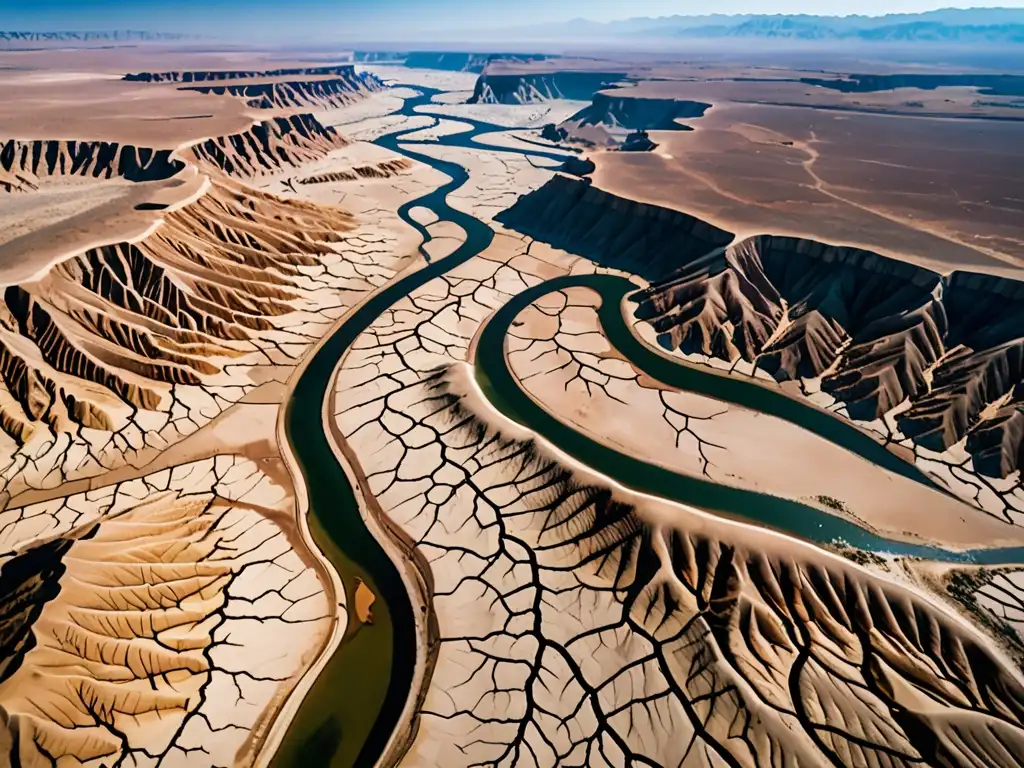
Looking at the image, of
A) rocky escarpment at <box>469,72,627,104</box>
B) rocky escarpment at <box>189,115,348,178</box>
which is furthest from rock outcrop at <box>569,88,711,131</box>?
rocky escarpment at <box>189,115,348,178</box>

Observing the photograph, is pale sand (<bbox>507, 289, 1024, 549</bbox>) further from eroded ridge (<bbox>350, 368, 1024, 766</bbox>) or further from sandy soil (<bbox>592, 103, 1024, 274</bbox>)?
A: sandy soil (<bbox>592, 103, 1024, 274</bbox>)

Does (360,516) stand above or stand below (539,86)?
below

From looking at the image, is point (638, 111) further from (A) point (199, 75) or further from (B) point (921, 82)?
(A) point (199, 75)

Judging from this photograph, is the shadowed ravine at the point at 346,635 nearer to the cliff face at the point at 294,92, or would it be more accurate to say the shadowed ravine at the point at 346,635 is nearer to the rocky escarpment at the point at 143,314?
the rocky escarpment at the point at 143,314

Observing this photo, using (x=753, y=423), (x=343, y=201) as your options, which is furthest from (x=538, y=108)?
(x=753, y=423)

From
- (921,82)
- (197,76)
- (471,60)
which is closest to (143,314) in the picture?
(197,76)

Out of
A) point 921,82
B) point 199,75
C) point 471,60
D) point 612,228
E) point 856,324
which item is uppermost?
point 471,60
